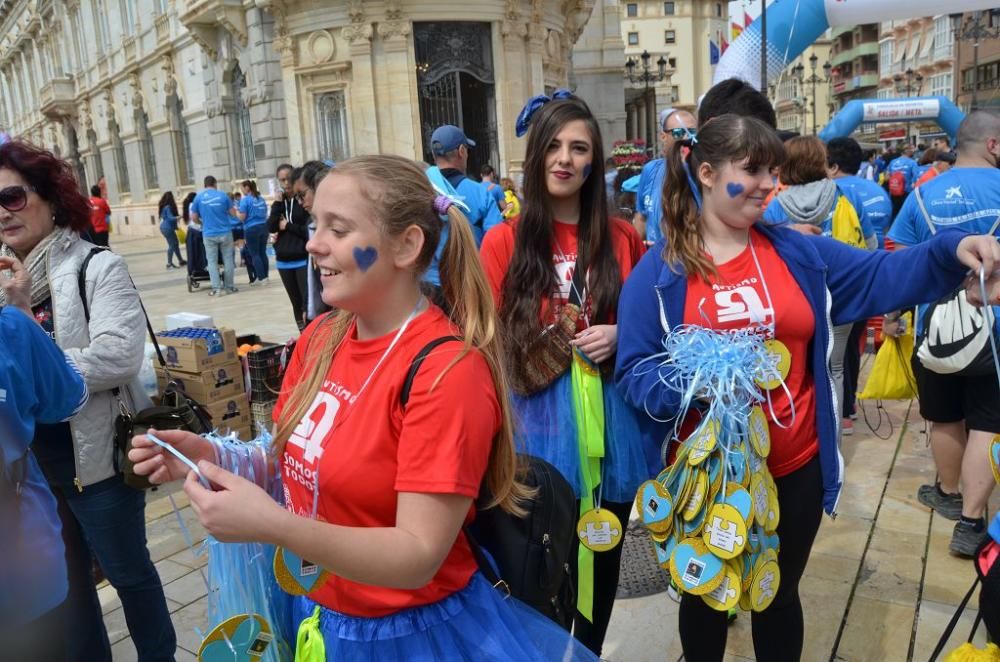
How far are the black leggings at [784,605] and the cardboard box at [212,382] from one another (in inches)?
160

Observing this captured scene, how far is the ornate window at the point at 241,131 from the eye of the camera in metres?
20.6

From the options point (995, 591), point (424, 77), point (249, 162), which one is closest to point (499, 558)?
point (995, 591)

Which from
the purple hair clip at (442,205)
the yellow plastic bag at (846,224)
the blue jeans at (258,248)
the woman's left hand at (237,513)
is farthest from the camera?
the blue jeans at (258,248)

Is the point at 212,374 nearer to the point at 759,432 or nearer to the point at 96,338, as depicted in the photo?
the point at 96,338

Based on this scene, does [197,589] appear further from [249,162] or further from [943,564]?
[249,162]

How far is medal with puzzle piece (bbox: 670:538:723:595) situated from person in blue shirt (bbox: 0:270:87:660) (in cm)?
169

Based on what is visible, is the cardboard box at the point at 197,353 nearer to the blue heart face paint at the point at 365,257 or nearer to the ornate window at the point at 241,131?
the blue heart face paint at the point at 365,257

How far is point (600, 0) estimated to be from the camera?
26234 mm

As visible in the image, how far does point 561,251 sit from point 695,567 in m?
1.14

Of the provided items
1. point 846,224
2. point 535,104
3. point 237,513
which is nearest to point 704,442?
point 237,513

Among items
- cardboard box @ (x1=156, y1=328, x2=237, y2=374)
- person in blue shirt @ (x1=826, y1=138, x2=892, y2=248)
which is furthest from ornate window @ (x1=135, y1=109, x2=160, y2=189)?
person in blue shirt @ (x1=826, y1=138, x2=892, y2=248)

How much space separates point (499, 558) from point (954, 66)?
64495mm

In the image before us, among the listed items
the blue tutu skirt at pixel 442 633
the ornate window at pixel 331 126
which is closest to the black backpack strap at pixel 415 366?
the blue tutu skirt at pixel 442 633

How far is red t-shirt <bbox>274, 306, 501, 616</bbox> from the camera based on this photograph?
137 cm
